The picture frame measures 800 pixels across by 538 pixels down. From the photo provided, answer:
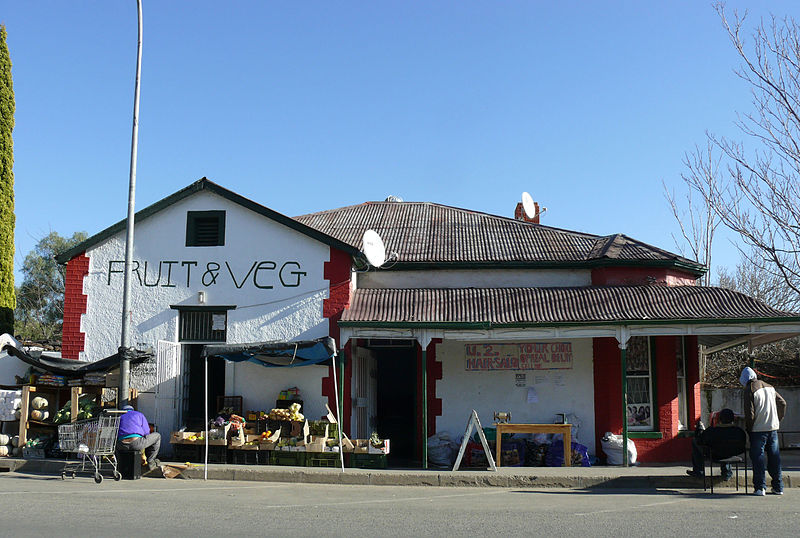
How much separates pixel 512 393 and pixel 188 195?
7.87 meters

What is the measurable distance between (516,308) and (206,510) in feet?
24.8

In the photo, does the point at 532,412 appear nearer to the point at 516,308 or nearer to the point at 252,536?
A: the point at 516,308

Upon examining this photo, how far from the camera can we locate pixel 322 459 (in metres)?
13.7

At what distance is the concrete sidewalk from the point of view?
12.0 m

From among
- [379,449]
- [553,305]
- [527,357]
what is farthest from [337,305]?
[553,305]

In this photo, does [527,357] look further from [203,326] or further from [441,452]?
[203,326]

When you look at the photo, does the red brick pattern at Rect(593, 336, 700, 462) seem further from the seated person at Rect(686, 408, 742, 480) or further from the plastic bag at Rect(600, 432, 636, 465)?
the seated person at Rect(686, 408, 742, 480)

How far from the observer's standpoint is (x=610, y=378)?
15.3 meters

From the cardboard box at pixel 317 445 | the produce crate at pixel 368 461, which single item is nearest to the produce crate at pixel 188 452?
the cardboard box at pixel 317 445

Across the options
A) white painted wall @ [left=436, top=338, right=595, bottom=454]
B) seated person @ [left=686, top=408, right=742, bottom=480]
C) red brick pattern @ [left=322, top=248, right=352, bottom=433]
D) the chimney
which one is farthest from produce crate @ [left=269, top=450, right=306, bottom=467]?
the chimney

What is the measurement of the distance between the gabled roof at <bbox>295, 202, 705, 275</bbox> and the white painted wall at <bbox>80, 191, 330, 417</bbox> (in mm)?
1778

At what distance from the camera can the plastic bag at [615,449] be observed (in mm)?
14453

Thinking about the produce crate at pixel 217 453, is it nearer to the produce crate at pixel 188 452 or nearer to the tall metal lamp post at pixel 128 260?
the produce crate at pixel 188 452

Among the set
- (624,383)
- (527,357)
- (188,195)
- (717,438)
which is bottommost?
(717,438)
